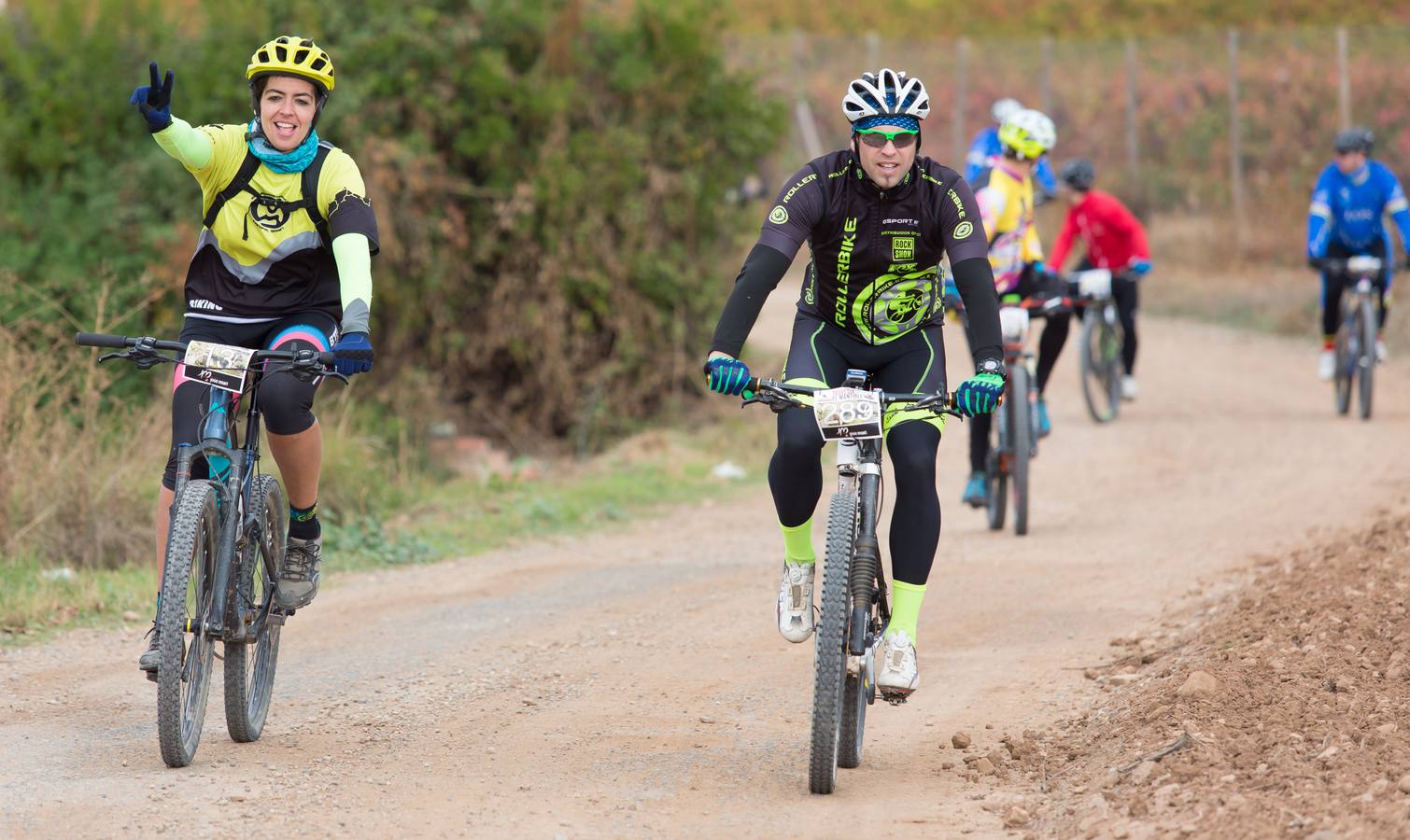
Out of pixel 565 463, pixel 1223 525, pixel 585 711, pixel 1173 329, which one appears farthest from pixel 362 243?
pixel 1173 329

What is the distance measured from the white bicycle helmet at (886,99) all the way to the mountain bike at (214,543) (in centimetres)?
189

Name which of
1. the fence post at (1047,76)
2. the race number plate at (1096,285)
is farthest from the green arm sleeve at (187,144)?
the fence post at (1047,76)

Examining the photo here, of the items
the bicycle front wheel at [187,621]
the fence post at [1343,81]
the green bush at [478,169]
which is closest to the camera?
the bicycle front wheel at [187,621]

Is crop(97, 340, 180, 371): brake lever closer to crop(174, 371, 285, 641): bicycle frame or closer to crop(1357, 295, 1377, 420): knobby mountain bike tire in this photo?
crop(174, 371, 285, 641): bicycle frame

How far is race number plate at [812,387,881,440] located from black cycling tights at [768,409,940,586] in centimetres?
19

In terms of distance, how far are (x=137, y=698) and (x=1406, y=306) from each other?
17308mm

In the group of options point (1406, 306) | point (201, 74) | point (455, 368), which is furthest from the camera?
point (1406, 306)

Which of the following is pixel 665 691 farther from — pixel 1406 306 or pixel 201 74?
pixel 1406 306

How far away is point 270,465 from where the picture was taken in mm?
10766

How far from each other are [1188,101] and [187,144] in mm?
23536

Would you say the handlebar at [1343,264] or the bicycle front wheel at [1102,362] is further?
the bicycle front wheel at [1102,362]

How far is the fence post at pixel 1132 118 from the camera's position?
25938mm

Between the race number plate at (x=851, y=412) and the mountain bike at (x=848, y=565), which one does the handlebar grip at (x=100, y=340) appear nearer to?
the mountain bike at (x=848, y=565)

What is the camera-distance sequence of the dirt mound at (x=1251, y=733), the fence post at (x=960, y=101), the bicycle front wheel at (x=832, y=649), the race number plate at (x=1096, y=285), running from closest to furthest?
the dirt mound at (x=1251, y=733), the bicycle front wheel at (x=832, y=649), the race number plate at (x=1096, y=285), the fence post at (x=960, y=101)
